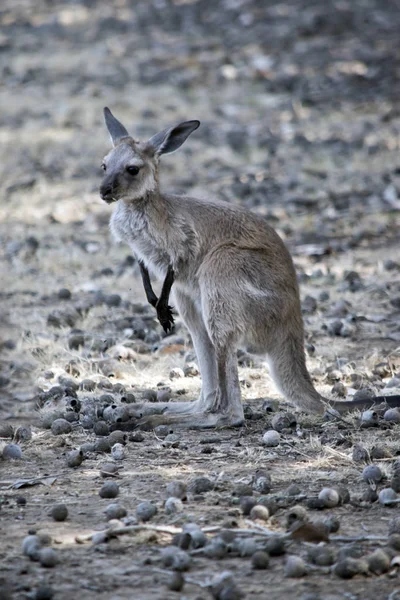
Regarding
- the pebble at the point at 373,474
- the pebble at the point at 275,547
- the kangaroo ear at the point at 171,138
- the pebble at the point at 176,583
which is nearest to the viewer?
the pebble at the point at 176,583

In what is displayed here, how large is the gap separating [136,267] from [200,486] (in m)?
4.20

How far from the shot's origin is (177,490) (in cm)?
372

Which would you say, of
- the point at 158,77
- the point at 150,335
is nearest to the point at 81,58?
the point at 158,77

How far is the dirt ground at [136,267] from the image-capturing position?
3445 mm

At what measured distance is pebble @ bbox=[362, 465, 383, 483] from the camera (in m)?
3.85

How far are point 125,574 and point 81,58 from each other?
505 inches

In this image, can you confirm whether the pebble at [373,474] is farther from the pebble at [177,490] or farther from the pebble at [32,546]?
the pebble at [32,546]

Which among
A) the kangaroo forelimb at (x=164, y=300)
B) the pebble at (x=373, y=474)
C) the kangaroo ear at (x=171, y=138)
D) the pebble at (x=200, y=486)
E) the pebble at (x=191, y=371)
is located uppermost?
the kangaroo ear at (x=171, y=138)

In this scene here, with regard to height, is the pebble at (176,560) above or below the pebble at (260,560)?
above

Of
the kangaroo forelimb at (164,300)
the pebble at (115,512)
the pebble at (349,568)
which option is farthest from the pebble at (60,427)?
the pebble at (349,568)

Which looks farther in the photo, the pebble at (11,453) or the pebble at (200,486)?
the pebble at (11,453)

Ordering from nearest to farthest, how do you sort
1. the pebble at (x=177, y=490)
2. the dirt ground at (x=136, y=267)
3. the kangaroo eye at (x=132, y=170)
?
the dirt ground at (x=136, y=267)
the pebble at (x=177, y=490)
the kangaroo eye at (x=132, y=170)

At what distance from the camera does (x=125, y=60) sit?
14898 millimetres

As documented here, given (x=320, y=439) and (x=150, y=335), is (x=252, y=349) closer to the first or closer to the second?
(x=320, y=439)
